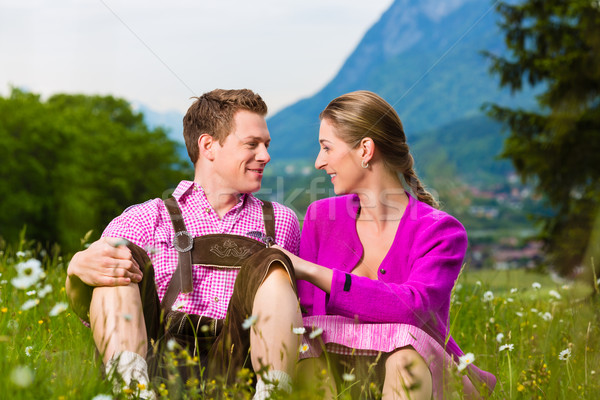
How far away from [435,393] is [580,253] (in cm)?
1383

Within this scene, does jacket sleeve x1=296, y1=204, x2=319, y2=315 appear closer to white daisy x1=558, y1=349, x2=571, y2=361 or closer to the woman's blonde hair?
the woman's blonde hair

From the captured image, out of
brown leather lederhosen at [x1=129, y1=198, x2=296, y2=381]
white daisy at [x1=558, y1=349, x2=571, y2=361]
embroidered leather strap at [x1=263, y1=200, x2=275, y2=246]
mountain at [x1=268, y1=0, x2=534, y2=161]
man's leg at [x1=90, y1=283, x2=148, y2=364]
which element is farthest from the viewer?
mountain at [x1=268, y1=0, x2=534, y2=161]

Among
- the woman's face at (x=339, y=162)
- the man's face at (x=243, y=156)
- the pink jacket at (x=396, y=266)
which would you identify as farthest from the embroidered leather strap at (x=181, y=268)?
the woman's face at (x=339, y=162)

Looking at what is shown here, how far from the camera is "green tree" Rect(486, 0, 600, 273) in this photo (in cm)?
1689

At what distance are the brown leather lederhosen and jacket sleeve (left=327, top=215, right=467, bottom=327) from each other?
324mm

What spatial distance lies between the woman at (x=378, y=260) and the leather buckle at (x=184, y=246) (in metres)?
0.65

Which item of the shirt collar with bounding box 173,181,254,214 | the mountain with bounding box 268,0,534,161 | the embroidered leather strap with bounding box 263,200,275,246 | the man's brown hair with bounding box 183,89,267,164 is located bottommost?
the embroidered leather strap with bounding box 263,200,275,246

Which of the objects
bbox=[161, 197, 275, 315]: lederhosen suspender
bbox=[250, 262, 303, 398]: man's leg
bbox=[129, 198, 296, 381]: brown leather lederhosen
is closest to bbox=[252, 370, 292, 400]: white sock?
bbox=[250, 262, 303, 398]: man's leg

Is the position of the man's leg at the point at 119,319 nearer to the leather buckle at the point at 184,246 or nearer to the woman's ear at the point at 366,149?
the leather buckle at the point at 184,246

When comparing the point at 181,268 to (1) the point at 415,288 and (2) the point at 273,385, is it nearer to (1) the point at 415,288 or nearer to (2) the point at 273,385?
(2) the point at 273,385

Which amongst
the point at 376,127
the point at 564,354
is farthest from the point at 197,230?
the point at 564,354

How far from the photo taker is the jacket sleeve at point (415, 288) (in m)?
2.89

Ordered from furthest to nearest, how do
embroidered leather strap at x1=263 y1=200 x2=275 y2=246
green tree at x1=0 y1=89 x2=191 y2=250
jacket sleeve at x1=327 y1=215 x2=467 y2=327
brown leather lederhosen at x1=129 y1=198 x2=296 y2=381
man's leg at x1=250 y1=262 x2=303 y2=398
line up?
green tree at x1=0 y1=89 x2=191 y2=250
embroidered leather strap at x1=263 y1=200 x2=275 y2=246
jacket sleeve at x1=327 y1=215 x2=467 y2=327
brown leather lederhosen at x1=129 y1=198 x2=296 y2=381
man's leg at x1=250 y1=262 x2=303 y2=398

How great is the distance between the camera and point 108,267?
2.77m
